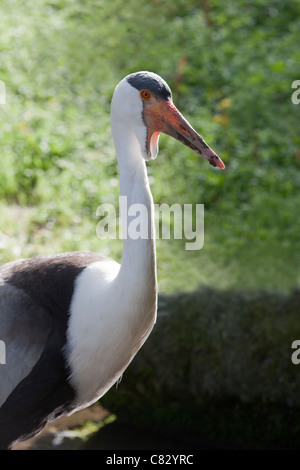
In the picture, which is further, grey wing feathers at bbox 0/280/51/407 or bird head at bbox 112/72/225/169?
grey wing feathers at bbox 0/280/51/407

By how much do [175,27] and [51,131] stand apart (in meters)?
1.90

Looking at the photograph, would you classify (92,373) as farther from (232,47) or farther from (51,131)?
(232,47)

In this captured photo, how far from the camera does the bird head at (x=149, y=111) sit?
300cm

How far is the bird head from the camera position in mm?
3000

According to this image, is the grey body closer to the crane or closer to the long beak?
the crane

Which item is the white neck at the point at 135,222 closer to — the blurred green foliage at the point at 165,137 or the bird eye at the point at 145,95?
the bird eye at the point at 145,95

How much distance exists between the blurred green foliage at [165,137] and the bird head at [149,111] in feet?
A: 5.30

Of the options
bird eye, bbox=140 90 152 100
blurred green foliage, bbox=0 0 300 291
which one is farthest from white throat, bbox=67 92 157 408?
blurred green foliage, bbox=0 0 300 291

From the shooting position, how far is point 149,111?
9.88ft

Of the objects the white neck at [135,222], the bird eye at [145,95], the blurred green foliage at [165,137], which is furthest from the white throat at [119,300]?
the blurred green foliage at [165,137]

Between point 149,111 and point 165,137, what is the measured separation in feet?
11.2

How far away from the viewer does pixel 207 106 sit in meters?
6.69

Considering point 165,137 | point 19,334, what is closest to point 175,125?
point 19,334

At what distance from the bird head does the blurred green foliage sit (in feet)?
5.30
